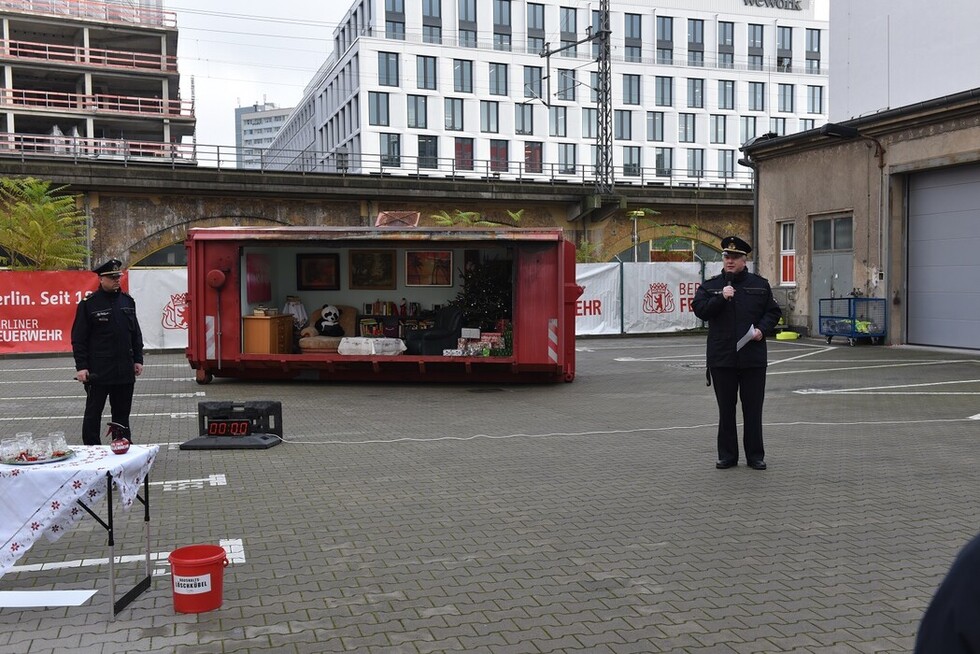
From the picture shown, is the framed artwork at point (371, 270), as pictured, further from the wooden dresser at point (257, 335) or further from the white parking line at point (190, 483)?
the white parking line at point (190, 483)

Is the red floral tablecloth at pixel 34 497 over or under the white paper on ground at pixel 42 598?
over

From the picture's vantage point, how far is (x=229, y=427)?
1022cm

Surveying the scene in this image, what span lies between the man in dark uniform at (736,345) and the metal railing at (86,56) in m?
55.4

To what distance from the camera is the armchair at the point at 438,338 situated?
16844 mm

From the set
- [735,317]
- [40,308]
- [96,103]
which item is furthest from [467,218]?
[96,103]

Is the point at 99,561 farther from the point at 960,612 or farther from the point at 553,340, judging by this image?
the point at 553,340

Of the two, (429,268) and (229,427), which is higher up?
(429,268)

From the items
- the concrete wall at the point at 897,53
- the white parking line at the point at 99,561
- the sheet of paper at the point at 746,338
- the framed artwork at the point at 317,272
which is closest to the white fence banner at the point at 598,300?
the concrete wall at the point at 897,53

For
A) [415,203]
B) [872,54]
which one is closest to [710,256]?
[415,203]

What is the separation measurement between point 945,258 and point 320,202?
2093cm

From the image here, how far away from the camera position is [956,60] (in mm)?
21688

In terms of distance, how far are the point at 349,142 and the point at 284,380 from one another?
5787cm

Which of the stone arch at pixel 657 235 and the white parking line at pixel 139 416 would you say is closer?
the white parking line at pixel 139 416

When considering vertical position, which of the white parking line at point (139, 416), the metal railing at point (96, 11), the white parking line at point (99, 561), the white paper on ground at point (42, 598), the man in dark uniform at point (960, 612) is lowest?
the white parking line at point (99, 561)
